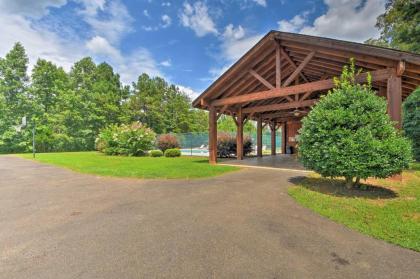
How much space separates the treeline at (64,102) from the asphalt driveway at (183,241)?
24214 millimetres

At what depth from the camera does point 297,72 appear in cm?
760

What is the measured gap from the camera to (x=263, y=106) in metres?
12.1

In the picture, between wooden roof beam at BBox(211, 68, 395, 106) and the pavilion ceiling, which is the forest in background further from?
wooden roof beam at BBox(211, 68, 395, 106)

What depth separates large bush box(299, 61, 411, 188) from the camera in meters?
4.39

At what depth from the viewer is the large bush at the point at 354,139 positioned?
4387mm

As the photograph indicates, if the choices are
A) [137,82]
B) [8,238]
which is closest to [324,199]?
[8,238]

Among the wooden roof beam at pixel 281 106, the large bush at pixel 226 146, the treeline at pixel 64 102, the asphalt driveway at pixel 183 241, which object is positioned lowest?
the asphalt driveway at pixel 183 241

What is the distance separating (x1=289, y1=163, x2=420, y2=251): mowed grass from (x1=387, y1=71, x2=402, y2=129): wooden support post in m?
1.91

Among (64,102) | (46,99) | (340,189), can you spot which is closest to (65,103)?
(64,102)

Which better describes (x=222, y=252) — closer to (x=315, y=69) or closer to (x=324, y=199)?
(x=324, y=199)

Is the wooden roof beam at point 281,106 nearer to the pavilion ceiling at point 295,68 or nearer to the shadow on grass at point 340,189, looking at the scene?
the pavilion ceiling at point 295,68

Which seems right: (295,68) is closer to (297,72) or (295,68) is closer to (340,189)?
(297,72)

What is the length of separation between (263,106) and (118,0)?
Result: 931 centimetres

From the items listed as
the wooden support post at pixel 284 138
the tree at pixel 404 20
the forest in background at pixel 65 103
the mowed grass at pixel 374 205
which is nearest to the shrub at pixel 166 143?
the wooden support post at pixel 284 138
